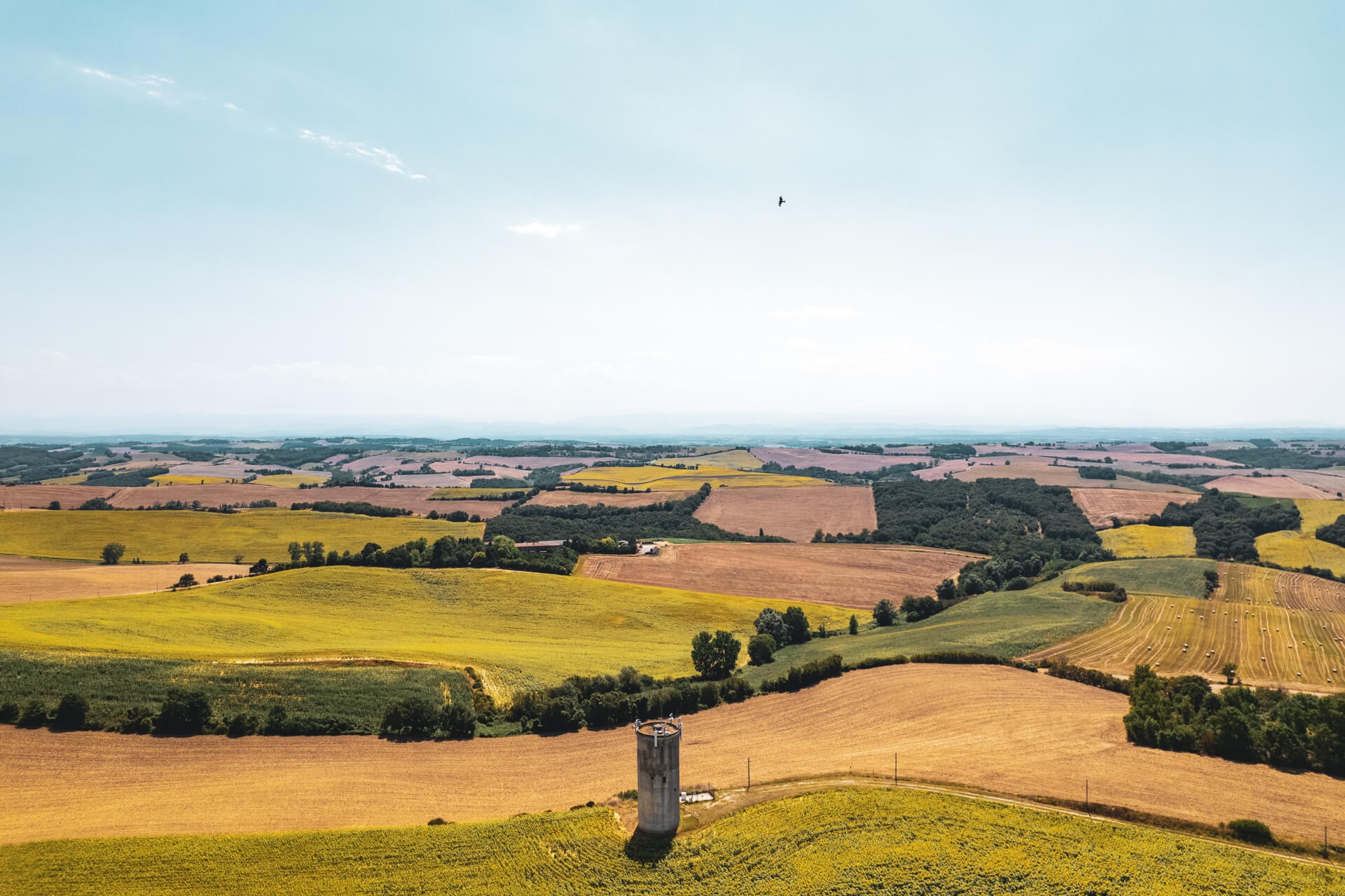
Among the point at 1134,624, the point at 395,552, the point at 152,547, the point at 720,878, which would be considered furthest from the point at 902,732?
the point at 152,547

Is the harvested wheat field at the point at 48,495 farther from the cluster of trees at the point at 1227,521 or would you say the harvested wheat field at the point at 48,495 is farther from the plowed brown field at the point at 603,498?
the cluster of trees at the point at 1227,521

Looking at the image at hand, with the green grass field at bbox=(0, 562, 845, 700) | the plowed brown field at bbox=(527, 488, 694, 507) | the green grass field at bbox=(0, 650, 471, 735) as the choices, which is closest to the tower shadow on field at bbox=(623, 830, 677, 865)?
the green grass field at bbox=(0, 650, 471, 735)

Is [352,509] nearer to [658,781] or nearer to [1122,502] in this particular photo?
[658,781]

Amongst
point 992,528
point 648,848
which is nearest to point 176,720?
point 648,848

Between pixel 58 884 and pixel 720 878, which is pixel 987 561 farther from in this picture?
pixel 58 884

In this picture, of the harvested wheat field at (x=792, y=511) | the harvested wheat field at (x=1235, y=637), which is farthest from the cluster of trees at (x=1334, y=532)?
the harvested wheat field at (x=792, y=511)

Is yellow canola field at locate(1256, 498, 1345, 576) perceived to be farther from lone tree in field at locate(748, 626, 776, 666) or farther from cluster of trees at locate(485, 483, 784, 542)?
lone tree in field at locate(748, 626, 776, 666)

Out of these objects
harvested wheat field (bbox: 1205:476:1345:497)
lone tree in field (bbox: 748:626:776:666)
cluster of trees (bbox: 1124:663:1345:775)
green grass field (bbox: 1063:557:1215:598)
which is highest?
harvested wheat field (bbox: 1205:476:1345:497)
